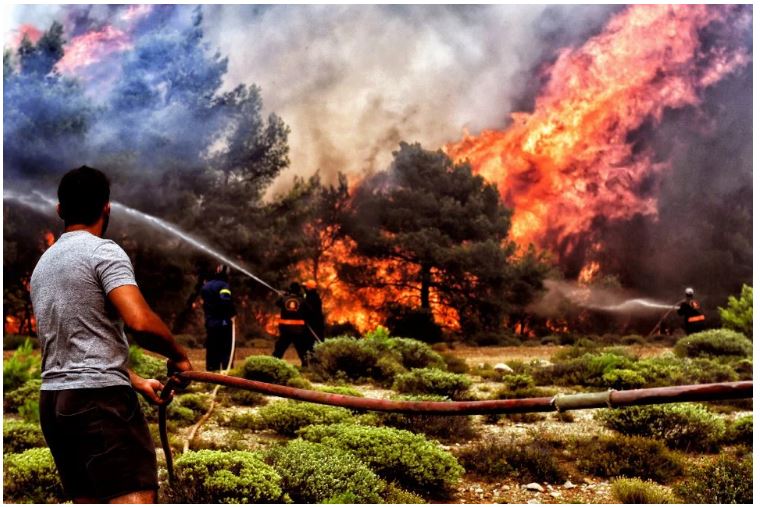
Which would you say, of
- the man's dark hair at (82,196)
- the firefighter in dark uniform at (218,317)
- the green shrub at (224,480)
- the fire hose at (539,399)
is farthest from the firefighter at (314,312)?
the fire hose at (539,399)

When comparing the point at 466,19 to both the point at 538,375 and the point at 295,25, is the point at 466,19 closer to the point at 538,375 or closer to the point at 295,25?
the point at 295,25

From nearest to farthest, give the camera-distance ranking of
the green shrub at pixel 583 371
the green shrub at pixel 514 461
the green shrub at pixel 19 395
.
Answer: the green shrub at pixel 514 461 < the green shrub at pixel 19 395 < the green shrub at pixel 583 371

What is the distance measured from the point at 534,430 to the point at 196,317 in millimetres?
19907

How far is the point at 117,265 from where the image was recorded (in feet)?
8.01

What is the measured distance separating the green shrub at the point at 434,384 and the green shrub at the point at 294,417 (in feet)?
7.27

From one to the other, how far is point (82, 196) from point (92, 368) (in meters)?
0.64

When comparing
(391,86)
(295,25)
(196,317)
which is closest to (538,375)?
(196,317)

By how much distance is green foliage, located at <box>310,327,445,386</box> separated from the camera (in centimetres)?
1184

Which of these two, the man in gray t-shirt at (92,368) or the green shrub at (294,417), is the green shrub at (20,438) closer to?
the green shrub at (294,417)

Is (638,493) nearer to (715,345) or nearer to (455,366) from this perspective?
Answer: (455,366)

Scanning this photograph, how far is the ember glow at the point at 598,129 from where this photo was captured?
32.6 m

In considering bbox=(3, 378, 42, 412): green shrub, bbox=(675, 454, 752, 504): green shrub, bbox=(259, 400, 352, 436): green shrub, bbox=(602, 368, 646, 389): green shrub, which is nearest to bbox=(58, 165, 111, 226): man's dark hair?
bbox=(675, 454, 752, 504): green shrub

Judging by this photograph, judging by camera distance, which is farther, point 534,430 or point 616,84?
point 616,84

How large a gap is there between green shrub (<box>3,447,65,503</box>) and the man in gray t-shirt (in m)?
3.73
